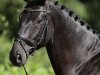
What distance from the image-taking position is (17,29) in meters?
6.71

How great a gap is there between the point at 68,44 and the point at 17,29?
629 millimetres

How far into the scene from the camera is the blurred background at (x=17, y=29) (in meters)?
11.4

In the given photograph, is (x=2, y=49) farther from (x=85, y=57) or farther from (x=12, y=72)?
(x=85, y=57)

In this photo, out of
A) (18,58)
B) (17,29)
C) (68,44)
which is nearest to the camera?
(18,58)

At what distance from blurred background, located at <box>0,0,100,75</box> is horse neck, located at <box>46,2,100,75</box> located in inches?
17.9

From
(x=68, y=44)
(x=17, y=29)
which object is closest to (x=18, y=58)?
(x=17, y=29)

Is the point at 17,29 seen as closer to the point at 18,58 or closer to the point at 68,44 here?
the point at 18,58

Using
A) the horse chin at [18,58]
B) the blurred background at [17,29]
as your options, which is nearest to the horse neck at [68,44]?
the horse chin at [18,58]

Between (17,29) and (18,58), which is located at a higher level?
(17,29)

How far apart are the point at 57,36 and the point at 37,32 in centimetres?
25

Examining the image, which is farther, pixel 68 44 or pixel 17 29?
pixel 17 29

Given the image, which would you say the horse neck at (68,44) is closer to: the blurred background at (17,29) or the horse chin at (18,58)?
the horse chin at (18,58)

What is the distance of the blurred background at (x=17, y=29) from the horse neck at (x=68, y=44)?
1.49 ft

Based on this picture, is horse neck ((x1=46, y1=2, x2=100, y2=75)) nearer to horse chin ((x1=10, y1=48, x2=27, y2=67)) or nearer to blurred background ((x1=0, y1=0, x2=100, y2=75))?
horse chin ((x1=10, y1=48, x2=27, y2=67))
